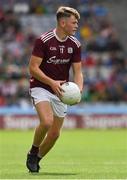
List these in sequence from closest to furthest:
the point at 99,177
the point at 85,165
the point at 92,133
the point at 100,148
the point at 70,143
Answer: the point at 99,177, the point at 85,165, the point at 100,148, the point at 70,143, the point at 92,133

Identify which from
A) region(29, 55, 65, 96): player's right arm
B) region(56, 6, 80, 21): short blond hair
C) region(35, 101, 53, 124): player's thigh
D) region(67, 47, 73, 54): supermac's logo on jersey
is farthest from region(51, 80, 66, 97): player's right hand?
region(56, 6, 80, 21): short blond hair

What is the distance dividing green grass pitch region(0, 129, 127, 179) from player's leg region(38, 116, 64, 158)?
0.38 meters

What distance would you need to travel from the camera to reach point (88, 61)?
33.9 metres

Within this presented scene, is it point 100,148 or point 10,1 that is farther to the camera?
point 10,1

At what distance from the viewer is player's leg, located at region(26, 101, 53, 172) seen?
12.5 m

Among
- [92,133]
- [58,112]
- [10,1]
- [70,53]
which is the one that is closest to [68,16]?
[70,53]

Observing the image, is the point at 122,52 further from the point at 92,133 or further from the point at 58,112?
the point at 58,112

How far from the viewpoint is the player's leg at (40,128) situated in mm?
12469

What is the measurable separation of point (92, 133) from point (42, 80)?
15.8 m

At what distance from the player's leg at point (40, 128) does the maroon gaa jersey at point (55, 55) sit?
1.16ft

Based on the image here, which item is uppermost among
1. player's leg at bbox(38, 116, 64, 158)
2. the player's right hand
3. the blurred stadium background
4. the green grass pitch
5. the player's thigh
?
the player's right hand

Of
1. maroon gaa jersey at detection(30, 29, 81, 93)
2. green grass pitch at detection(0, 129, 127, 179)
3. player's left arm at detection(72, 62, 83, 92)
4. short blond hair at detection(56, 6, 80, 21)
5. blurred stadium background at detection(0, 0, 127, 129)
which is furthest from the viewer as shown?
blurred stadium background at detection(0, 0, 127, 129)

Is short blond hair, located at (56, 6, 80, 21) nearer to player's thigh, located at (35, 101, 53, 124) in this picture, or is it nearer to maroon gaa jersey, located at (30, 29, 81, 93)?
maroon gaa jersey, located at (30, 29, 81, 93)

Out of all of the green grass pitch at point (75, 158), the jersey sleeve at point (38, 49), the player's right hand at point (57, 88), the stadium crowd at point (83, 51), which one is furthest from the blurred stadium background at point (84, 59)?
the player's right hand at point (57, 88)
